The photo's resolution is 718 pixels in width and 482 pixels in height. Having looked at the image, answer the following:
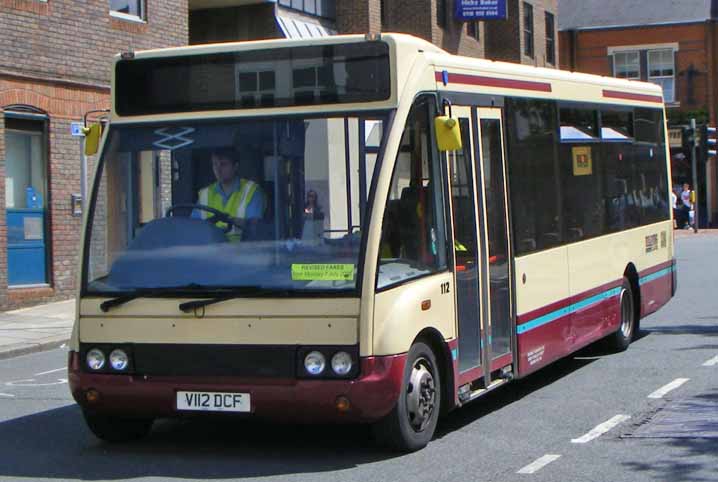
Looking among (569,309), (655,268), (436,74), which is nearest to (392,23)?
(655,268)

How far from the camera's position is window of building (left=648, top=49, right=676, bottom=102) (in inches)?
2130

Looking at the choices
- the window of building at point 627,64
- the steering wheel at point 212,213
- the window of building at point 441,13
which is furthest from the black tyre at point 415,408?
the window of building at point 627,64

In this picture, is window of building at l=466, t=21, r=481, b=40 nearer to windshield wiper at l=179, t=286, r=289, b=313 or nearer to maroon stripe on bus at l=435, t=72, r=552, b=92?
maroon stripe on bus at l=435, t=72, r=552, b=92

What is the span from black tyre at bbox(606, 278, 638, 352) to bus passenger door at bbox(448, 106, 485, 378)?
4131 millimetres

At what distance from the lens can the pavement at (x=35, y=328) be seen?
1526 centimetres

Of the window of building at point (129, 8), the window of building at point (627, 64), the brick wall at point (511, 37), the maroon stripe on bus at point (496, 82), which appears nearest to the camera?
the maroon stripe on bus at point (496, 82)

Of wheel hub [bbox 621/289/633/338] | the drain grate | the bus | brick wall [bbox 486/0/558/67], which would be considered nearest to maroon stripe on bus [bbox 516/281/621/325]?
wheel hub [bbox 621/289/633/338]

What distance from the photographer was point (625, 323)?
13.0 meters

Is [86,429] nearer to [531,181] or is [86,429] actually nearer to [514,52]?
[531,181]

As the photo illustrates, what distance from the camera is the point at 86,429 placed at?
9.26 metres

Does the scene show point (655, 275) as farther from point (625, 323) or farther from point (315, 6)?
point (315, 6)

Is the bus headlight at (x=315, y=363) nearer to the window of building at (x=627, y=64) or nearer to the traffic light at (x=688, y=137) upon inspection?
the traffic light at (x=688, y=137)

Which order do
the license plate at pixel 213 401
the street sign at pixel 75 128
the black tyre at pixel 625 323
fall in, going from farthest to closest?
the street sign at pixel 75 128 → the black tyre at pixel 625 323 → the license plate at pixel 213 401

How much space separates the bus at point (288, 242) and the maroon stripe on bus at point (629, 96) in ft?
12.8
